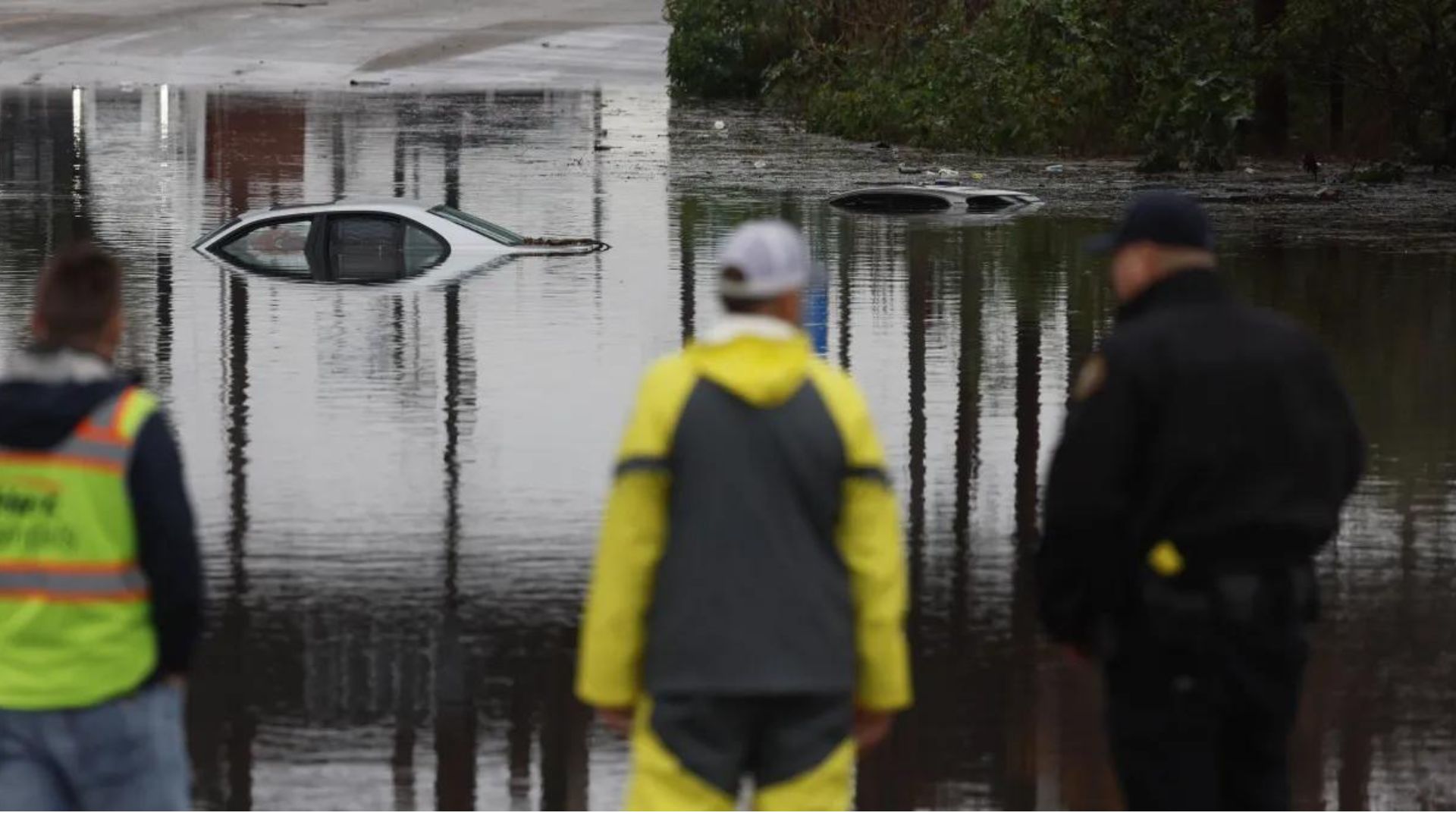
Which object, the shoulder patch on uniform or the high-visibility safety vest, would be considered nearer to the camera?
the high-visibility safety vest

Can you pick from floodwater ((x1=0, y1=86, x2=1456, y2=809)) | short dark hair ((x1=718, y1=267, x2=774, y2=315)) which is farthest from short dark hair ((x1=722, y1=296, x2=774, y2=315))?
floodwater ((x1=0, y1=86, x2=1456, y2=809))

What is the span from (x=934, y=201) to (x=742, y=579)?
94.5 feet

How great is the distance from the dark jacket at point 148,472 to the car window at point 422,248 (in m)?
20.8

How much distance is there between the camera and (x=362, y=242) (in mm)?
26547

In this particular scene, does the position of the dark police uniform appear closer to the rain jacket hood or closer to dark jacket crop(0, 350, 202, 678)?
the rain jacket hood

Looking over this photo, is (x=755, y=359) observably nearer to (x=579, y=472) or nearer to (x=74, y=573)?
(x=74, y=573)

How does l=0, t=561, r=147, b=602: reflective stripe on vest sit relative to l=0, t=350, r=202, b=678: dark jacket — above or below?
below

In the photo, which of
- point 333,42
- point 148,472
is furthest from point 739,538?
point 333,42

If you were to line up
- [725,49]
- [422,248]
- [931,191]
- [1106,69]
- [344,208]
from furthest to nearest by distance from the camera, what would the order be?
[725,49], [1106,69], [931,191], [422,248], [344,208]

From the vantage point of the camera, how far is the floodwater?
8844 millimetres

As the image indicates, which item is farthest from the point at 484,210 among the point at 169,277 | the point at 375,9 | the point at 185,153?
the point at 375,9

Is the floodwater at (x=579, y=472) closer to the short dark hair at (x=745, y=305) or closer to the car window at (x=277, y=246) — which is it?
the car window at (x=277, y=246)

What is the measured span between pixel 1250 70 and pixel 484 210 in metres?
15.3

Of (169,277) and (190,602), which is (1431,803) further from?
(169,277)
